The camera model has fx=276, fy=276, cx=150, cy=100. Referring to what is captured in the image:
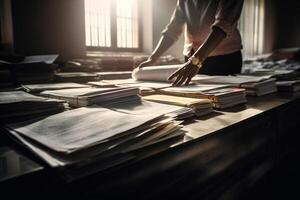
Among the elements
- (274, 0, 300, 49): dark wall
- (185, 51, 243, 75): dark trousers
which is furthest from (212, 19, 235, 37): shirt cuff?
(274, 0, 300, 49): dark wall

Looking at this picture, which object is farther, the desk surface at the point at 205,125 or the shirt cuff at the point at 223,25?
the shirt cuff at the point at 223,25

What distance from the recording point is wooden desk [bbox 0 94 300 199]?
1.81 ft

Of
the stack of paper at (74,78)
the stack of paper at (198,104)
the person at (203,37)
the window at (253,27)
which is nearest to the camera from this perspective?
the stack of paper at (198,104)

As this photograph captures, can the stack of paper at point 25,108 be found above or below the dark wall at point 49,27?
below

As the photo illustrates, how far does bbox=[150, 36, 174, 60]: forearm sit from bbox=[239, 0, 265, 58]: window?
14.5 ft

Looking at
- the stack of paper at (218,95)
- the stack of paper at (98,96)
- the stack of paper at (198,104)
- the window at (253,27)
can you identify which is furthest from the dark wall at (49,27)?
the window at (253,27)

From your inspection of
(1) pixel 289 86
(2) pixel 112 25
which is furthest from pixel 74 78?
(2) pixel 112 25

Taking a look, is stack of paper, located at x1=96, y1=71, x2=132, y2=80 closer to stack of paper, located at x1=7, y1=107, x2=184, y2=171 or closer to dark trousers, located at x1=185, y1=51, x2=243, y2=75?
dark trousers, located at x1=185, y1=51, x2=243, y2=75

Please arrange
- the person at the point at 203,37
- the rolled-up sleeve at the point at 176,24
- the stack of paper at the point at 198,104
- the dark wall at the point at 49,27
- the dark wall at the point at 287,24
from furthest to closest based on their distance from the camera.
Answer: the dark wall at the point at 287,24
the dark wall at the point at 49,27
the rolled-up sleeve at the point at 176,24
the person at the point at 203,37
the stack of paper at the point at 198,104

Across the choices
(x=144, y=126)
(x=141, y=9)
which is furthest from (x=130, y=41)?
(x=144, y=126)

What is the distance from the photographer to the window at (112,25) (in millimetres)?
3441

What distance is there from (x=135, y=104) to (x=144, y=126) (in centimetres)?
33

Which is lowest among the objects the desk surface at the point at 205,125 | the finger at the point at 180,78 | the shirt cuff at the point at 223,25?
the desk surface at the point at 205,125

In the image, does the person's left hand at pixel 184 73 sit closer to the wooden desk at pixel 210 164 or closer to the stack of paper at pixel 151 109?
the wooden desk at pixel 210 164
